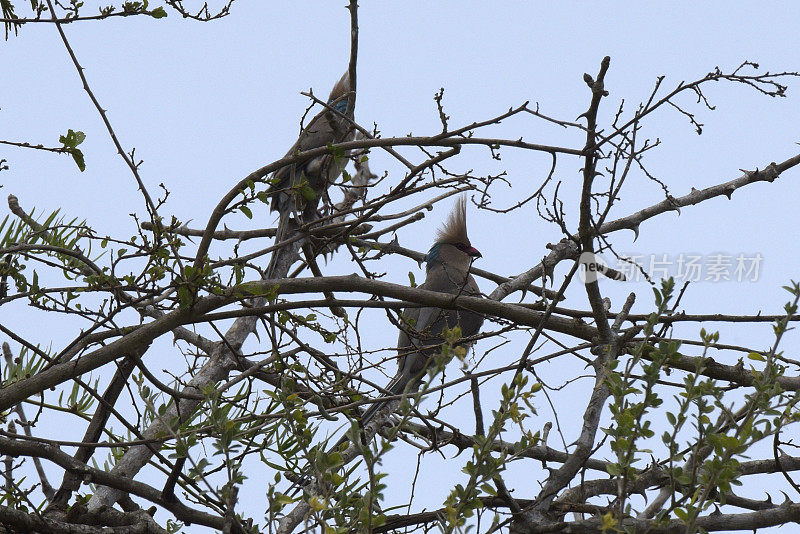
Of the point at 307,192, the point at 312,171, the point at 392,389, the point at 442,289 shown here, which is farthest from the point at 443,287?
the point at 307,192

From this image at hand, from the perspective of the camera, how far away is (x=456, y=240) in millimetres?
5730

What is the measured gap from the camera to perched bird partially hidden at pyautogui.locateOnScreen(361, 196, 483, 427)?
4.54 metres

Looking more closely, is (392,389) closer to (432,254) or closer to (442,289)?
(442,289)

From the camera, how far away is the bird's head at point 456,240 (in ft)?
18.6

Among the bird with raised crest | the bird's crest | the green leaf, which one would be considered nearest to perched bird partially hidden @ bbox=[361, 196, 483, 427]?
the bird's crest

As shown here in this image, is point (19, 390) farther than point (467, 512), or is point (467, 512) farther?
point (19, 390)

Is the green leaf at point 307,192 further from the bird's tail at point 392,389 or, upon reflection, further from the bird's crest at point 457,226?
the bird's crest at point 457,226

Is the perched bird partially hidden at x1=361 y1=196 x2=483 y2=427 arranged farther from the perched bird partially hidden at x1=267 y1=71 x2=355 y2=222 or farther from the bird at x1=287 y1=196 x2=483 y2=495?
the perched bird partially hidden at x1=267 y1=71 x2=355 y2=222

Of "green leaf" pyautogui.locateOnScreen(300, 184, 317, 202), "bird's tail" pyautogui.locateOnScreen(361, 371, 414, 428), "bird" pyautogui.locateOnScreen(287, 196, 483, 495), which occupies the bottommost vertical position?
"bird's tail" pyautogui.locateOnScreen(361, 371, 414, 428)

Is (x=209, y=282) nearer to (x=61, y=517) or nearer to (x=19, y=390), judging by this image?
(x=19, y=390)

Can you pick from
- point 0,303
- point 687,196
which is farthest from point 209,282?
point 687,196

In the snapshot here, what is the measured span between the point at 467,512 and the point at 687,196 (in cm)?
233

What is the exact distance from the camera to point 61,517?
2998 mm

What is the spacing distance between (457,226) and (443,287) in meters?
0.64
